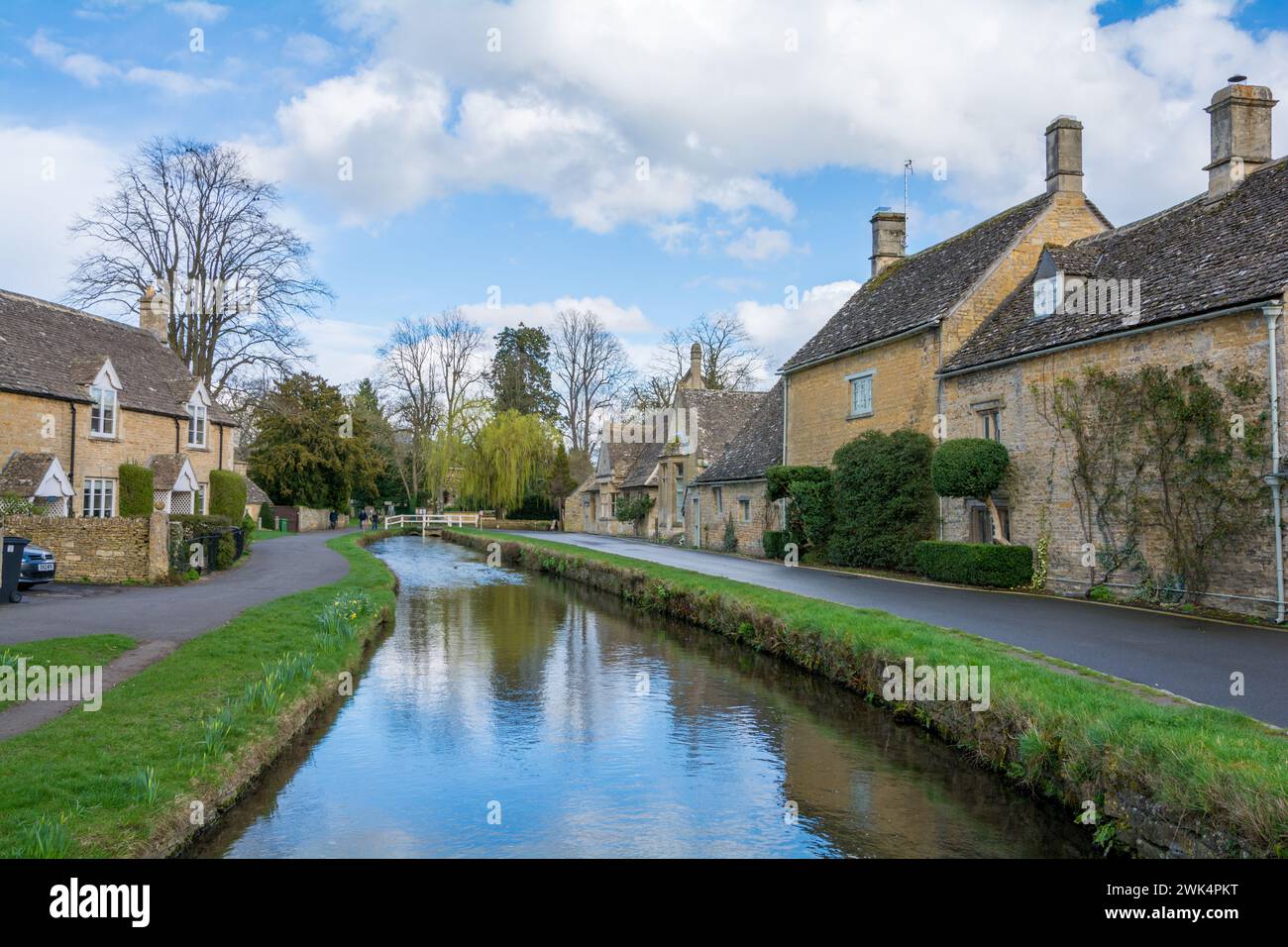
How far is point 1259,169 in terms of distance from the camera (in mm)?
18203

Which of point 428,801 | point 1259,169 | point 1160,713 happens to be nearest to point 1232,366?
point 1259,169

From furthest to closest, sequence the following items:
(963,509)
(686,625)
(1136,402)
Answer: (963,509) < (686,625) < (1136,402)

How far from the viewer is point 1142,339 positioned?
1648cm

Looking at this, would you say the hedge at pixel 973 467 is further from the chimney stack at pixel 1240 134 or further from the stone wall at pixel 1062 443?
the chimney stack at pixel 1240 134

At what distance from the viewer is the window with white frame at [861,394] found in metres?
26.1

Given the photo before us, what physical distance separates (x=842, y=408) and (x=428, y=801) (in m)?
22.3

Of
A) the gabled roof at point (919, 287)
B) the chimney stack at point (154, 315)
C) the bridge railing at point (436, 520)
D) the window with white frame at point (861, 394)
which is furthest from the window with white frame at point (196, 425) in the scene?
the bridge railing at point (436, 520)

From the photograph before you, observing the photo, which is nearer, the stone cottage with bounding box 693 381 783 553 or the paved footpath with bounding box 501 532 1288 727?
the paved footpath with bounding box 501 532 1288 727

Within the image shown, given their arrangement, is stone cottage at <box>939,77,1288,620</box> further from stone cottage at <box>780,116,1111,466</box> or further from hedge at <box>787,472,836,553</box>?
hedge at <box>787,472,836,553</box>

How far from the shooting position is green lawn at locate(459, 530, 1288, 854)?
17.0 feet

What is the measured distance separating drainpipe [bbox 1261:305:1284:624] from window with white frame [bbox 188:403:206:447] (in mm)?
30672

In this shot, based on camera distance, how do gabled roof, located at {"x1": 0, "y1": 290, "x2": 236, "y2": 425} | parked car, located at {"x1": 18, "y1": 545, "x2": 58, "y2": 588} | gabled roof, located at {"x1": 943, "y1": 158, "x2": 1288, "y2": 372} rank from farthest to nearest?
gabled roof, located at {"x1": 0, "y1": 290, "x2": 236, "y2": 425}, parked car, located at {"x1": 18, "y1": 545, "x2": 58, "y2": 588}, gabled roof, located at {"x1": 943, "y1": 158, "x2": 1288, "y2": 372}

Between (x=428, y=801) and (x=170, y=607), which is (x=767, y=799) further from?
(x=170, y=607)

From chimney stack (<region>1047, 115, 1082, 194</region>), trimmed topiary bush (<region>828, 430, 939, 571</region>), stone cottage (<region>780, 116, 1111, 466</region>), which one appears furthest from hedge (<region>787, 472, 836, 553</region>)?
chimney stack (<region>1047, 115, 1082, 194</region>)
